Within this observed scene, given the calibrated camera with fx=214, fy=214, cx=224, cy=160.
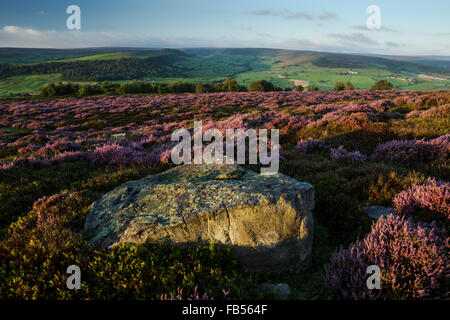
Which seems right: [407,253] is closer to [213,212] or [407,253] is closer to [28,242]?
[213,212]

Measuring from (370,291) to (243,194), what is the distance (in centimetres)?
188

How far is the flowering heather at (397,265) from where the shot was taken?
2350mm

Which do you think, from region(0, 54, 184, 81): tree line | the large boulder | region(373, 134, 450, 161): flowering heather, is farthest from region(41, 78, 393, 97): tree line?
the large boulder

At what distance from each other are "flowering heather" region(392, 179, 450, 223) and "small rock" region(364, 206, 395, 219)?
0.43 feet

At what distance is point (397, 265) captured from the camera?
8.27 ft

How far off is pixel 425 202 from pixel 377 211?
2.32 feet

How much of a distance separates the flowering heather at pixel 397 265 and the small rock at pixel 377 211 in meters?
0.91

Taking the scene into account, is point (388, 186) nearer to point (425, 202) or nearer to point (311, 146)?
point (425, 202)

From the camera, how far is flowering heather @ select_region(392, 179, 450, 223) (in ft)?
11.1
